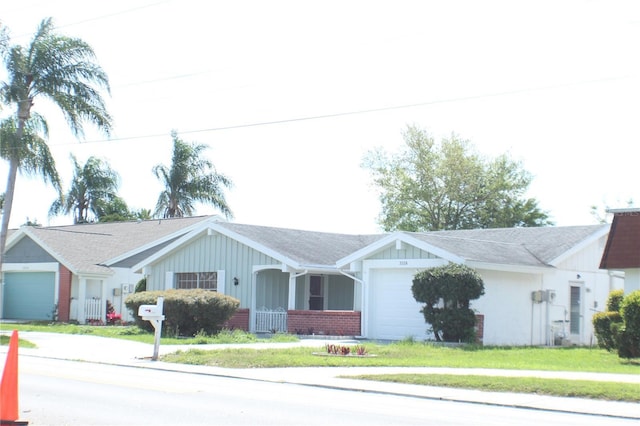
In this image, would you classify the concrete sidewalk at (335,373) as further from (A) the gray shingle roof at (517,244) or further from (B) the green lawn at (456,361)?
(A) the gray shingle roof at (517,244)

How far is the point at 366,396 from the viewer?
13555mm

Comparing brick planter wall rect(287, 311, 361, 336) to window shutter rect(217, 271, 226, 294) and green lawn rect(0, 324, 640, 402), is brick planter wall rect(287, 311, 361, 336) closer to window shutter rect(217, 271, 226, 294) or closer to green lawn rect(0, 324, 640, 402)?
green lawn rect(0, 324, 640, 402)

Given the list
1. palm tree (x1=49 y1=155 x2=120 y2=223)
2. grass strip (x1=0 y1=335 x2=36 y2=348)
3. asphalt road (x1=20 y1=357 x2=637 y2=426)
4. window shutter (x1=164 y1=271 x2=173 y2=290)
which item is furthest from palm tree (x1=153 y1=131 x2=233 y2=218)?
asphalt road (x1=20 y1=357 x2=637 y2=426)

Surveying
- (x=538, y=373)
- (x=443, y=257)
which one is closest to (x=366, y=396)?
(x=538, y=373)

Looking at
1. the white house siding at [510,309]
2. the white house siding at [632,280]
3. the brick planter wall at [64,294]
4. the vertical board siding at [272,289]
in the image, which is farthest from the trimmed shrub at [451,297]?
the brick planter wall at [64,294]

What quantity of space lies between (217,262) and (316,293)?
389 centimetres

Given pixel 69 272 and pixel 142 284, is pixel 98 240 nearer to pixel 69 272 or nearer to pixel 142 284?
pixel 69 272

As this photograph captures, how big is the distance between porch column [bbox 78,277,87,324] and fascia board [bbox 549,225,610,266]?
19486mm

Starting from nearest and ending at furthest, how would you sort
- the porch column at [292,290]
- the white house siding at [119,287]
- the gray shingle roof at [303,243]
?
1. the porch column at [292,290]
2. the gray shingle roof at [303,243]
3. the white house siding at [119,287]

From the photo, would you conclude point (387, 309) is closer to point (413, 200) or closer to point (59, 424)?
point (59, 424)

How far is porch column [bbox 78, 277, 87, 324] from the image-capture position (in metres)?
36.5

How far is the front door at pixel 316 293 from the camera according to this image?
32.3 metres

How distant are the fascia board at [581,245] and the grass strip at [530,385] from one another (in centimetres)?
1455

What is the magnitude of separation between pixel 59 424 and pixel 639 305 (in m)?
13.7
